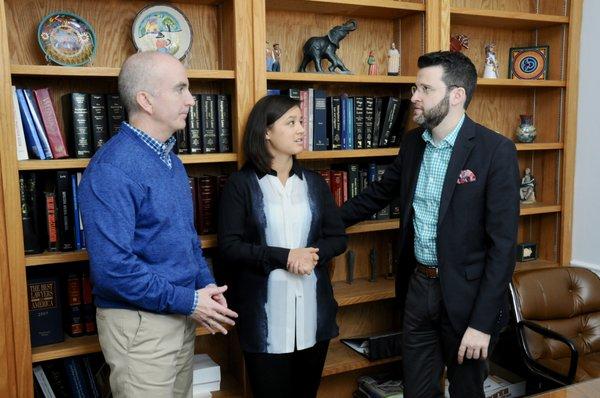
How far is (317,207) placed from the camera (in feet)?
7.37

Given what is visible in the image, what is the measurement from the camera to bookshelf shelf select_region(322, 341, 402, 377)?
268 centimetres

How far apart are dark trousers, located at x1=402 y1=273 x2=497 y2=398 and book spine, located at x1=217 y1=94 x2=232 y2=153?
956 millimetres

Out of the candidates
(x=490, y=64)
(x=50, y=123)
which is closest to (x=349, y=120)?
(x=490, y=64)

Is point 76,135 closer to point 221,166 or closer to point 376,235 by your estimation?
point 221,166

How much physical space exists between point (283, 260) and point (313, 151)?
660mm

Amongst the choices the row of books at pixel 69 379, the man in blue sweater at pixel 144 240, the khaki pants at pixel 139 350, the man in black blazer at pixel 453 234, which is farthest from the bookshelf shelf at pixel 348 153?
the row of books at pixel 69 379

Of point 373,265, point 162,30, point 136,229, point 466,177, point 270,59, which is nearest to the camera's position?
point 136,229

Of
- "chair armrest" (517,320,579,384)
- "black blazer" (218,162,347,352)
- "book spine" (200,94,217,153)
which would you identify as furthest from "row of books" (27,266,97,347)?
"chair armrest" (517,320,579,384)

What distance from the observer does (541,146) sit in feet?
10.3

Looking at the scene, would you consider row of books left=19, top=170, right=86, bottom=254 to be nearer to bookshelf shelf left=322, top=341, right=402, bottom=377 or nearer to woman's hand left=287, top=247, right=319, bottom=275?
woman's hand left=287, top=247, right=319, bottom=275

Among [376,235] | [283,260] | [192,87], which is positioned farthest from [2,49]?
[376,235]

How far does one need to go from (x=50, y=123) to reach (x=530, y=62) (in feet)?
8.33

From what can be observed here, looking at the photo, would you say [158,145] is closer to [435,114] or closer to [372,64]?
[435,114]

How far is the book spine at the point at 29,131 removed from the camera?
206 centimetres
